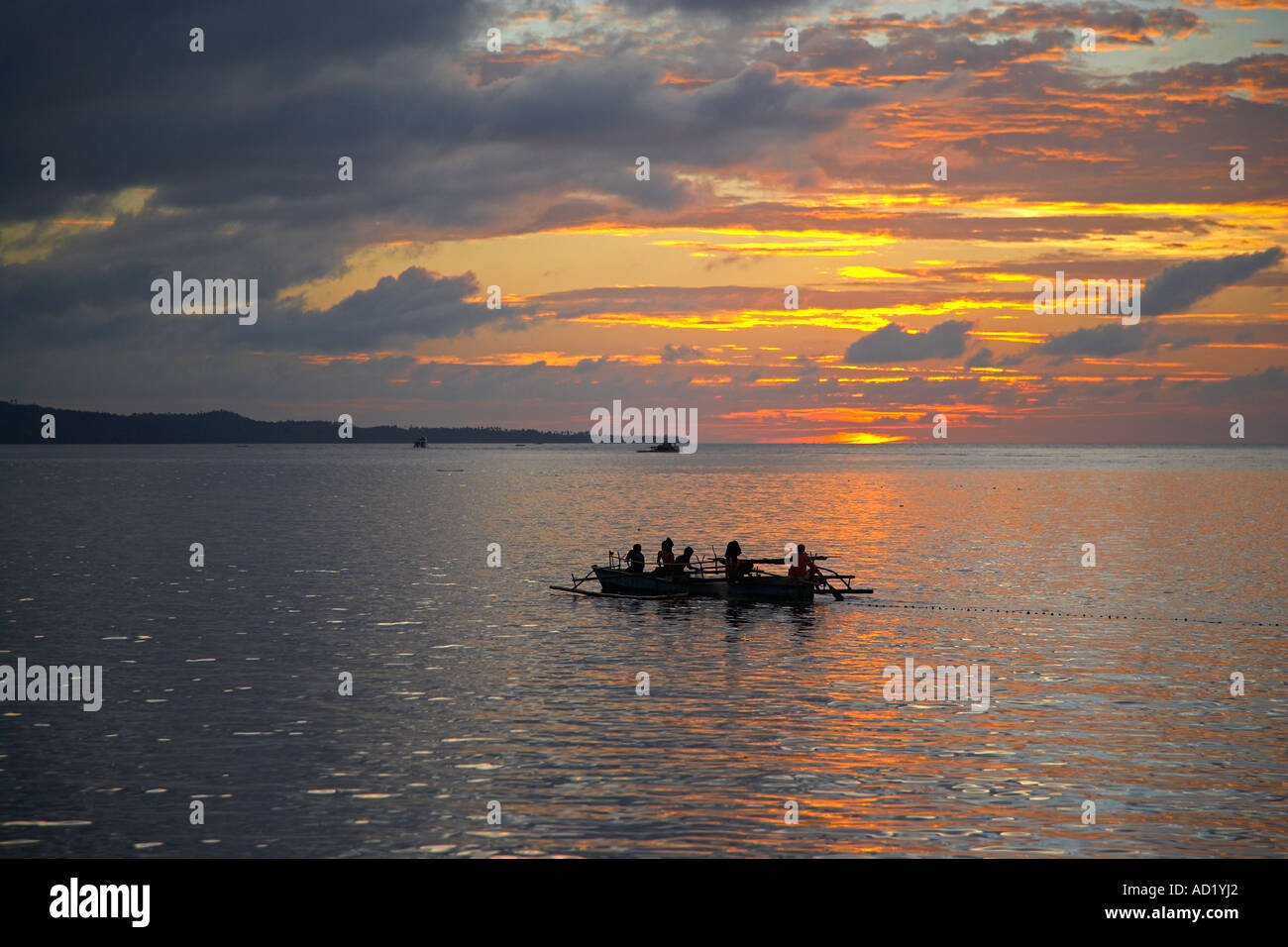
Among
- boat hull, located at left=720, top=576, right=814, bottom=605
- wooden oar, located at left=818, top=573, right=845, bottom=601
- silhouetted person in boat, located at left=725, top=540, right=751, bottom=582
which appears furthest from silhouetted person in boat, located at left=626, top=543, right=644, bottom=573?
wooden oar, located at left=818, top=573, right=845, bottom=601

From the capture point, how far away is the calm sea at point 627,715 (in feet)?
63.0

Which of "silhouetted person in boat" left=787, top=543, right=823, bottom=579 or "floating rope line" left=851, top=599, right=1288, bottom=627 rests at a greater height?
"silhouetted person in boat" left=787, top=543, right=823, bottom=579

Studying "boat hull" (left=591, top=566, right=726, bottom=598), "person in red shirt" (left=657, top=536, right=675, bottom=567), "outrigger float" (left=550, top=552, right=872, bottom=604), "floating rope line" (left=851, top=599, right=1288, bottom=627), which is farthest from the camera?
"person in red shirt" (left=657, top=536, right=675, bottom=567)

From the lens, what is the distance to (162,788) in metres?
21.1

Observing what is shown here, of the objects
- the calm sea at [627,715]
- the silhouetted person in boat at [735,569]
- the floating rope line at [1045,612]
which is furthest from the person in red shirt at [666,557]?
the floating rope line at [1045,612]

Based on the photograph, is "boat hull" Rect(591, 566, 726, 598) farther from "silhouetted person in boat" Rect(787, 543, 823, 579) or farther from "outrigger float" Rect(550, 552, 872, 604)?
"silhouetted person in boat" Rect(787, 543, 823, 579)

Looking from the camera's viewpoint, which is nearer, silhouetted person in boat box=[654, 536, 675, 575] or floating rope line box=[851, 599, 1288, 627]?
floating rope line box=[851, 599, 1288, 627]

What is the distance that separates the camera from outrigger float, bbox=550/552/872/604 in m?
48.2

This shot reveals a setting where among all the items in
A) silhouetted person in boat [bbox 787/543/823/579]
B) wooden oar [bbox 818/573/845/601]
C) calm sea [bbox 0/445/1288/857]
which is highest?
silhouetted person in boat [bbox 787/543/823/579]

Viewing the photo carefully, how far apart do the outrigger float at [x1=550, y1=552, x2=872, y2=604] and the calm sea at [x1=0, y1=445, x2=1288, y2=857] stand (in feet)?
2.38

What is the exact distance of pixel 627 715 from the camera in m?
27.3

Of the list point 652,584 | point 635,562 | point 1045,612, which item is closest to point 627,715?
point 652,584

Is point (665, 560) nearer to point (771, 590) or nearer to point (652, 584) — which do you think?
point (652, 584)

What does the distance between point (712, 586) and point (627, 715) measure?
22.5 meters
